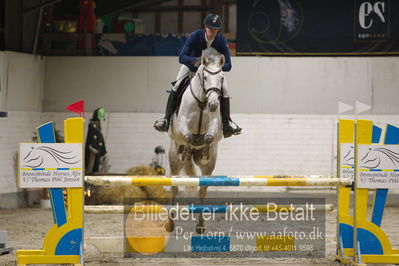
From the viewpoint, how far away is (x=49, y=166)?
448 centimetres

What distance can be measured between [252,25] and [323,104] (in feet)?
5.22

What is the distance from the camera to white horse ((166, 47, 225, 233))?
527 cm

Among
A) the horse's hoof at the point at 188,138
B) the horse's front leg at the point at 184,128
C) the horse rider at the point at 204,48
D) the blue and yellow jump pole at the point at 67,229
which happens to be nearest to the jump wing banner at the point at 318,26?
the horse rider at the point at 204,48

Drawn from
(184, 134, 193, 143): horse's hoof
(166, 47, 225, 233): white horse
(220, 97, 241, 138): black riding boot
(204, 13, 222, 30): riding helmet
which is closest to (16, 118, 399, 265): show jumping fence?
(166, 47, 225, 233): white horse

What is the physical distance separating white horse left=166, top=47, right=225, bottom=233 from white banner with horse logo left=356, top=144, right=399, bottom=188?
1199 mm

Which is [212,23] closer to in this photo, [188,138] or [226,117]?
[226,117]

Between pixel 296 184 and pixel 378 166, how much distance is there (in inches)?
23.7

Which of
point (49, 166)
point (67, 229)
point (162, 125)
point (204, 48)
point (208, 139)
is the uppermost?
point (204, 48)

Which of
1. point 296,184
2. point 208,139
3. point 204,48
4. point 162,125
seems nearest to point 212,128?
point 208,139

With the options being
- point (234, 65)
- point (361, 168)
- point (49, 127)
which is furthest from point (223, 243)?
point (234, 65)

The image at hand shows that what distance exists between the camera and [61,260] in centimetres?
452

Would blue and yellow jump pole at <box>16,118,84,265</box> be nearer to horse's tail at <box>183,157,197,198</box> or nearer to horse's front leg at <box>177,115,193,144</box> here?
horse's front leg at <box>177,115,193,144</box>

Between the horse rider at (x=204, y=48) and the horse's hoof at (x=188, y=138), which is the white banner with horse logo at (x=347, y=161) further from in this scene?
the horse's hoof at (x=188, y=138)

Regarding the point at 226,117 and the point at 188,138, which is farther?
the point at 226,117
